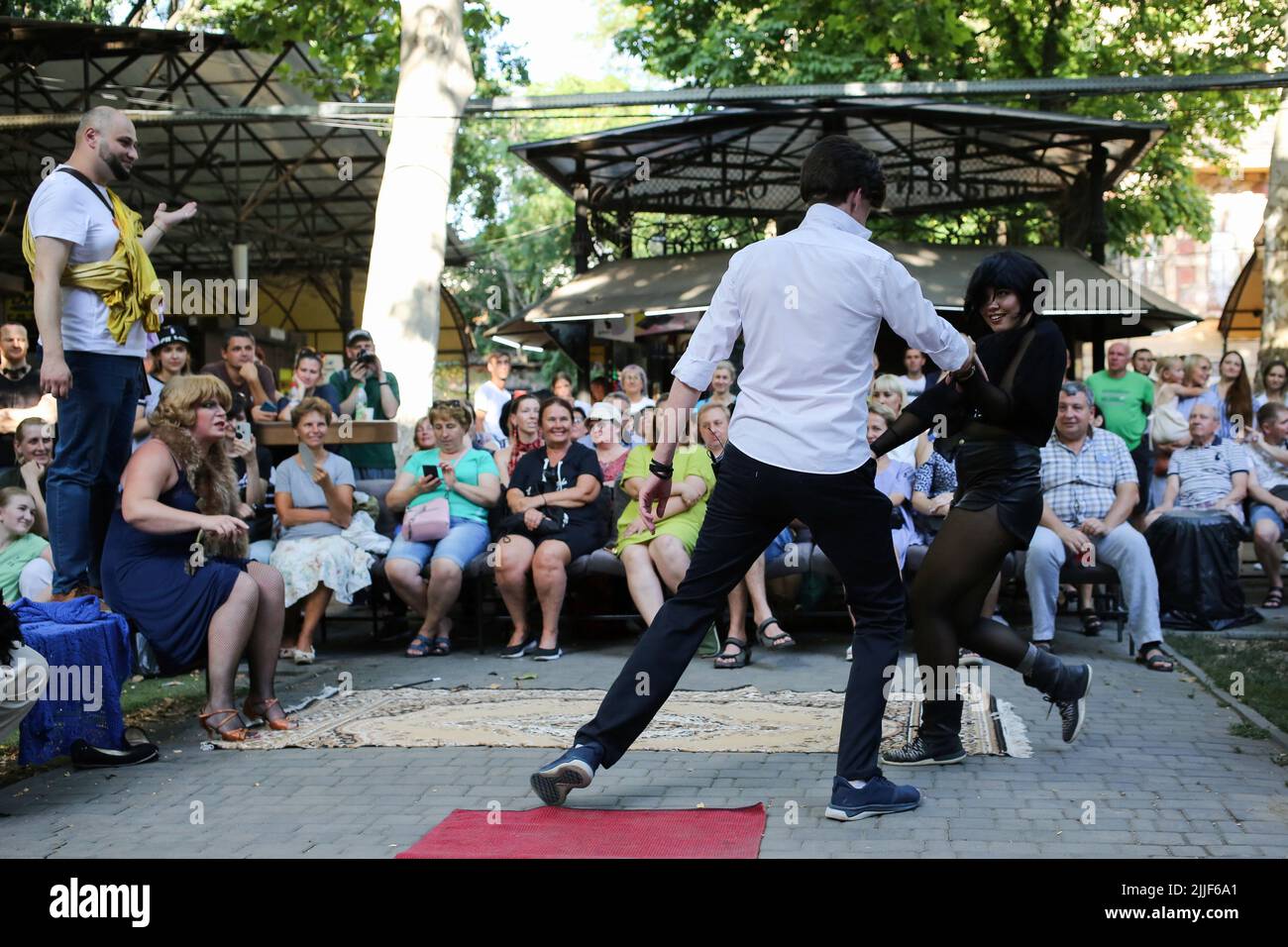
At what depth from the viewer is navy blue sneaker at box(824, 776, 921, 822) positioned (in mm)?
4703

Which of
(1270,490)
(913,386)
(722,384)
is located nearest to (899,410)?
(722,384)

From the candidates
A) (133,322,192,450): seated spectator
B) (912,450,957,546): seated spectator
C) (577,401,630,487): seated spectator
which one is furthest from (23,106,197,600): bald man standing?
(912,450,957,546): seated spectator

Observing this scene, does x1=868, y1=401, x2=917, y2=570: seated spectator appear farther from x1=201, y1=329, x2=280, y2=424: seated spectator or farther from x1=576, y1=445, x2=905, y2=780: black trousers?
x1=201, y1=329, x2=280, y2=424: seated spectator

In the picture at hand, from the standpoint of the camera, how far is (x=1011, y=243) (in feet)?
69.1

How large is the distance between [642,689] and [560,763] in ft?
1.24

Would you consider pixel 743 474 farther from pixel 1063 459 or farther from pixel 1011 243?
pixel 1011 243

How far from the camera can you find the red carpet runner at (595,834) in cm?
431

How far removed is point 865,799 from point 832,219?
6.61 feet

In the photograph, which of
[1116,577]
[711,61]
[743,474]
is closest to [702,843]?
[743,474]

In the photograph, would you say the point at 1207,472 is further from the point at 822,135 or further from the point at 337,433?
the point at 822,135

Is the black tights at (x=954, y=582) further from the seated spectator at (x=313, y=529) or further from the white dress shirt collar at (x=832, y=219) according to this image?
the seated spectator at (x=313, y=529)

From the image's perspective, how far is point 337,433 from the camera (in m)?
9.65

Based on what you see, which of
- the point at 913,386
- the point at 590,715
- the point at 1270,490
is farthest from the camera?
the point at 913,386

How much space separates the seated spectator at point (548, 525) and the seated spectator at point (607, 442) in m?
0.37
